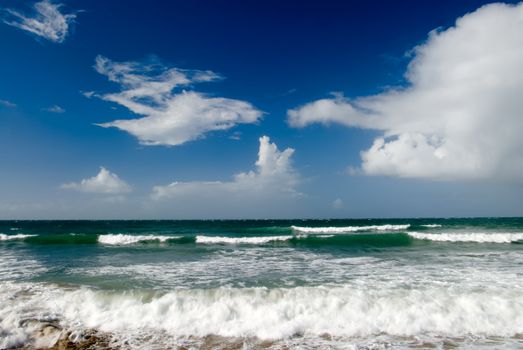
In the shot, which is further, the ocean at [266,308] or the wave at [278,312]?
the wave at [278,312]

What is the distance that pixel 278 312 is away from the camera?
848 cm

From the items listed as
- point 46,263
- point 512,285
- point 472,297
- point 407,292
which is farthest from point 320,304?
point 46,263

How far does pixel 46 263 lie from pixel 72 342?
12.5 meters

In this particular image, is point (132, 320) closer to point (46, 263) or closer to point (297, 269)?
point (297, 269)

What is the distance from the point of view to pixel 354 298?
30.4 feet

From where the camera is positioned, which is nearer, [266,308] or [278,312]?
[278,312]

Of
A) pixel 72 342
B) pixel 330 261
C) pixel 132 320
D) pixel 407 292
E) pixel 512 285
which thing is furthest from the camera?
pixel 330 261

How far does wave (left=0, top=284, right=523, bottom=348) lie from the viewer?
770cm

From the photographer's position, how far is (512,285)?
10.9 meters

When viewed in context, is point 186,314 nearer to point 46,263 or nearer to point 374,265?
point 374,265

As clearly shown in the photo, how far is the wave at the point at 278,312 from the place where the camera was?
25.3 feet

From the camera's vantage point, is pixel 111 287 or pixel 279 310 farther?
pixel 111 287

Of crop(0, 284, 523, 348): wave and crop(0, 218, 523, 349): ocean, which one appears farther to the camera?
crop(0, 284, 523, 348): wave

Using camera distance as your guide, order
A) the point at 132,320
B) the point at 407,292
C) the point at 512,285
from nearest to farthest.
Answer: the point at 132,320 → the point at 407,292 → the point at 512,285
